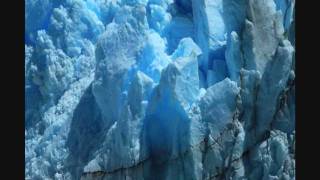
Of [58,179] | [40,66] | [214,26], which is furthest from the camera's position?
[40,66]

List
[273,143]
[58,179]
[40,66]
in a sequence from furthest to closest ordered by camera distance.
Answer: [40,66] → [58,179] → [273,143]

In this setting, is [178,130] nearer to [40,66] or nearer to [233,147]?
[233,147]

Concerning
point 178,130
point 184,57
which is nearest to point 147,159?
point 178,130

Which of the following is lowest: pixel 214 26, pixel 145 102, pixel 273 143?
pixel 273 143

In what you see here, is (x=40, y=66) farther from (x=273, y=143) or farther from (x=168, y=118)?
(x=273, y=143)

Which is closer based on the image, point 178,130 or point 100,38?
point 178,130

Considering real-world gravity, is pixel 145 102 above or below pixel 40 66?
below

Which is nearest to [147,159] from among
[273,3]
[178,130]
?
[178,130]
